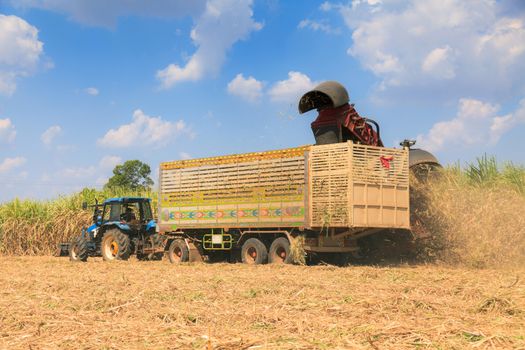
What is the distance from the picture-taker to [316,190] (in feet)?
50.7

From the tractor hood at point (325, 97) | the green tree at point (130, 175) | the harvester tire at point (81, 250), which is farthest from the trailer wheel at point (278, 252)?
the green tree at point (130, 175)

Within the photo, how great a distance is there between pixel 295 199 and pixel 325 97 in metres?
2.74

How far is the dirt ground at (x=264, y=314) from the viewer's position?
19.1 ft

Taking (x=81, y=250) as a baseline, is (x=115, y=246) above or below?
above

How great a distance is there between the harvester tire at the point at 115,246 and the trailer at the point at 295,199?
1848mm

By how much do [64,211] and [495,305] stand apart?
2304cm

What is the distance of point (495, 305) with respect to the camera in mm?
7480

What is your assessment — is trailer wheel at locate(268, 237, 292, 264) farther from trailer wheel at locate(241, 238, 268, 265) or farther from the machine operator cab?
the machine operator cab

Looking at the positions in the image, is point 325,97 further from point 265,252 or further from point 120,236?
point 120,236

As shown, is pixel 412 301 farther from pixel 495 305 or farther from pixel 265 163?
pixel 265 163

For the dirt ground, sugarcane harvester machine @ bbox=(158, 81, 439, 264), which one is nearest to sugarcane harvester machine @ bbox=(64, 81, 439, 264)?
sugarcane harvester machine @ bbox=(158, 81, 439, 264)

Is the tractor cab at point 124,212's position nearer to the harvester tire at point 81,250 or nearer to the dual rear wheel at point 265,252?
the harvester tire at point 81,250

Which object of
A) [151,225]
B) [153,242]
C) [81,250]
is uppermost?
[151,225]

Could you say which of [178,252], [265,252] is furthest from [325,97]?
[178,252]
